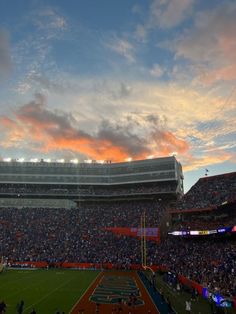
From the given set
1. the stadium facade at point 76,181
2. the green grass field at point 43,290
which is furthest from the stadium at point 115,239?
the stadium facade at point 76,181

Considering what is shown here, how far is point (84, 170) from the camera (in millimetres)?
86125

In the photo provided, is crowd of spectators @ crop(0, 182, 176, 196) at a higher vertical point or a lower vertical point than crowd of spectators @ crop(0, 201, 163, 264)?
higher

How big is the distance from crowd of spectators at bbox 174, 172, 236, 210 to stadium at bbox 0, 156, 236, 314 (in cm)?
31

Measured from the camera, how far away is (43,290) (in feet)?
108

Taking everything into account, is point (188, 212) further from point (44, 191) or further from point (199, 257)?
point (44, 191)

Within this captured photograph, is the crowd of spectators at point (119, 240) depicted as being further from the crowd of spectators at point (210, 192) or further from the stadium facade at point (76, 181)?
the stadium facade at point (76, 181)

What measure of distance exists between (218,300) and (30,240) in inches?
1654

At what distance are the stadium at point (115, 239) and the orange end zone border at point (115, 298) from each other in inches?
3.5

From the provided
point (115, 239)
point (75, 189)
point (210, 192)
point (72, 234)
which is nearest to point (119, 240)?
point (115, 239)

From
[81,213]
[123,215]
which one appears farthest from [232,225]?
[81,213]

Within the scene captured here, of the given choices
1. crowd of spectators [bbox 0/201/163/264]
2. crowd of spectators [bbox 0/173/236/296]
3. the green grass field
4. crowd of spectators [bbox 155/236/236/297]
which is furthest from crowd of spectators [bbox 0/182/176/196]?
the green grass field

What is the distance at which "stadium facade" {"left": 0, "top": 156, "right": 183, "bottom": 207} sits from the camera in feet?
269

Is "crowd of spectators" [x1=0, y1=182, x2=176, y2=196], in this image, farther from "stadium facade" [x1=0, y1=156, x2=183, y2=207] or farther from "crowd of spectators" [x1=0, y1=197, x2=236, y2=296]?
"crowd of spectators" [x1=0, y1=197, x2=236, y2=296]

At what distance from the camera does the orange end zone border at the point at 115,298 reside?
2452 cm
